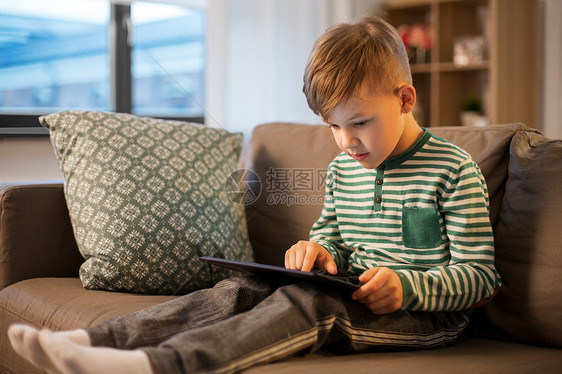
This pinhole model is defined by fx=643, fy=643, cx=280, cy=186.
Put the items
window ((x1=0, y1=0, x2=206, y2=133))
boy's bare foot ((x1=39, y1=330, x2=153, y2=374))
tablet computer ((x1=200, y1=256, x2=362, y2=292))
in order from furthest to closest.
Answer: window ((x1=0, y1=0, x2=206, y2=133)), tablet computer ((x1=200, y1=256, x2=362, y2=292)), boy's bare foot ((x1=39, y1=330, x2=153, y2=374))

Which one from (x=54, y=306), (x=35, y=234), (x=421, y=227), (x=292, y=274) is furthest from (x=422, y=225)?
(x=35, y=234)

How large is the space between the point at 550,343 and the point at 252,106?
184 centimetres

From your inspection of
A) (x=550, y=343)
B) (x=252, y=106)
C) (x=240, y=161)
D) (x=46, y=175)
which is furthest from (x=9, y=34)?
(x=550, y=343)

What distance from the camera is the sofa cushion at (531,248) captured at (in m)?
1.08

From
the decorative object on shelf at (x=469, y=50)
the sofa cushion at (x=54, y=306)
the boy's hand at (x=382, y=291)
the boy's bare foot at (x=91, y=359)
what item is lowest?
the sofa cushion at (x=54, y=306)

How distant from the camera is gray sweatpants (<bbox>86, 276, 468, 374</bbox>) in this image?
2.74 ft

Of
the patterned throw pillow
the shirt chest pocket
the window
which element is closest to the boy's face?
the shirt chest pocket

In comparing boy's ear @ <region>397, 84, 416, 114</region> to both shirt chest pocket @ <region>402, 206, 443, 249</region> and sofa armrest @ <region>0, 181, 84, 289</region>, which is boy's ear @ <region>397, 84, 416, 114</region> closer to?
shirt chest pocket @ <region>402, 206, 443, 249</region>

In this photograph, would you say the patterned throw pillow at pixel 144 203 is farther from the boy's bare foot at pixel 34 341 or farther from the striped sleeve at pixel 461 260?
the striped sleeve at pixel 461 260

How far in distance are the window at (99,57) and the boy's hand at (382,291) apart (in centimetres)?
154

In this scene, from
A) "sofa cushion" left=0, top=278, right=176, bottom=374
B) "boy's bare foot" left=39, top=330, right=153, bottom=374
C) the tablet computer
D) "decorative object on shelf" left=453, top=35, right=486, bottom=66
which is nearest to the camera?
"boy's bare foot" left=39, top=330, right=153, bottom=374

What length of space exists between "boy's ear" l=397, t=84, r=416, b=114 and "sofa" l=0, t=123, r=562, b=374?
21 cm

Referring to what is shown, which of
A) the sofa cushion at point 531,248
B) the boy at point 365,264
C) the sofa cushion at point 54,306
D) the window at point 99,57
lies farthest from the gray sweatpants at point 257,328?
the window at point 99,57

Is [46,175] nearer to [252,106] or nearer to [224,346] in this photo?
[252,106]
